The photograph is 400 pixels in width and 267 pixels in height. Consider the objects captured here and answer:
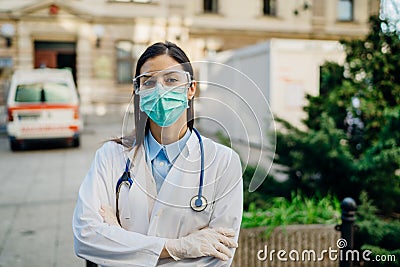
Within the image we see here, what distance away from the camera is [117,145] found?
192 centimetres

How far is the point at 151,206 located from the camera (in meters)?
1.82

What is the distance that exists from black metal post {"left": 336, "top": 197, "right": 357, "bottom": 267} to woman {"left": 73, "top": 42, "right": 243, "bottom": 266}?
6.15 feet

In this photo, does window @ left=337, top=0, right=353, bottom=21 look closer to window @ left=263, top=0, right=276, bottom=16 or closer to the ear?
window @ left=263, top=0, right=276, bottom=16

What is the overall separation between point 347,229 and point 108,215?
2.27 m

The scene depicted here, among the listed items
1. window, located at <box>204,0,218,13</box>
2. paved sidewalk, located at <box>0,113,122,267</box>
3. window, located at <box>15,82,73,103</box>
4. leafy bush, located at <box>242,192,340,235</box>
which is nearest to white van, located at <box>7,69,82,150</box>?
window, located at <box>15,82,73,103</box>

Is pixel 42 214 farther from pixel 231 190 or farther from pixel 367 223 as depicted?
pixel 231 190

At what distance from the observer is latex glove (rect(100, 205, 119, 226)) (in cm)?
182

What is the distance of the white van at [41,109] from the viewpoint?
12.8 metres

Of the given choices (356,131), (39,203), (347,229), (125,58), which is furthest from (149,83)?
(125,58)

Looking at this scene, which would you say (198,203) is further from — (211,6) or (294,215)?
(211,6)

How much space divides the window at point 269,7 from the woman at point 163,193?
2549 centimetres

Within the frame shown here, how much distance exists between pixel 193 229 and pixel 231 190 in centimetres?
20

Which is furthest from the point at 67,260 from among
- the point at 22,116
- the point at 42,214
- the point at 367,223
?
the point at 22,116

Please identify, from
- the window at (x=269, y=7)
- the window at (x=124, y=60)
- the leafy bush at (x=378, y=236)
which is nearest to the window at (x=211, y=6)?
the window at (x=269, y=7)
